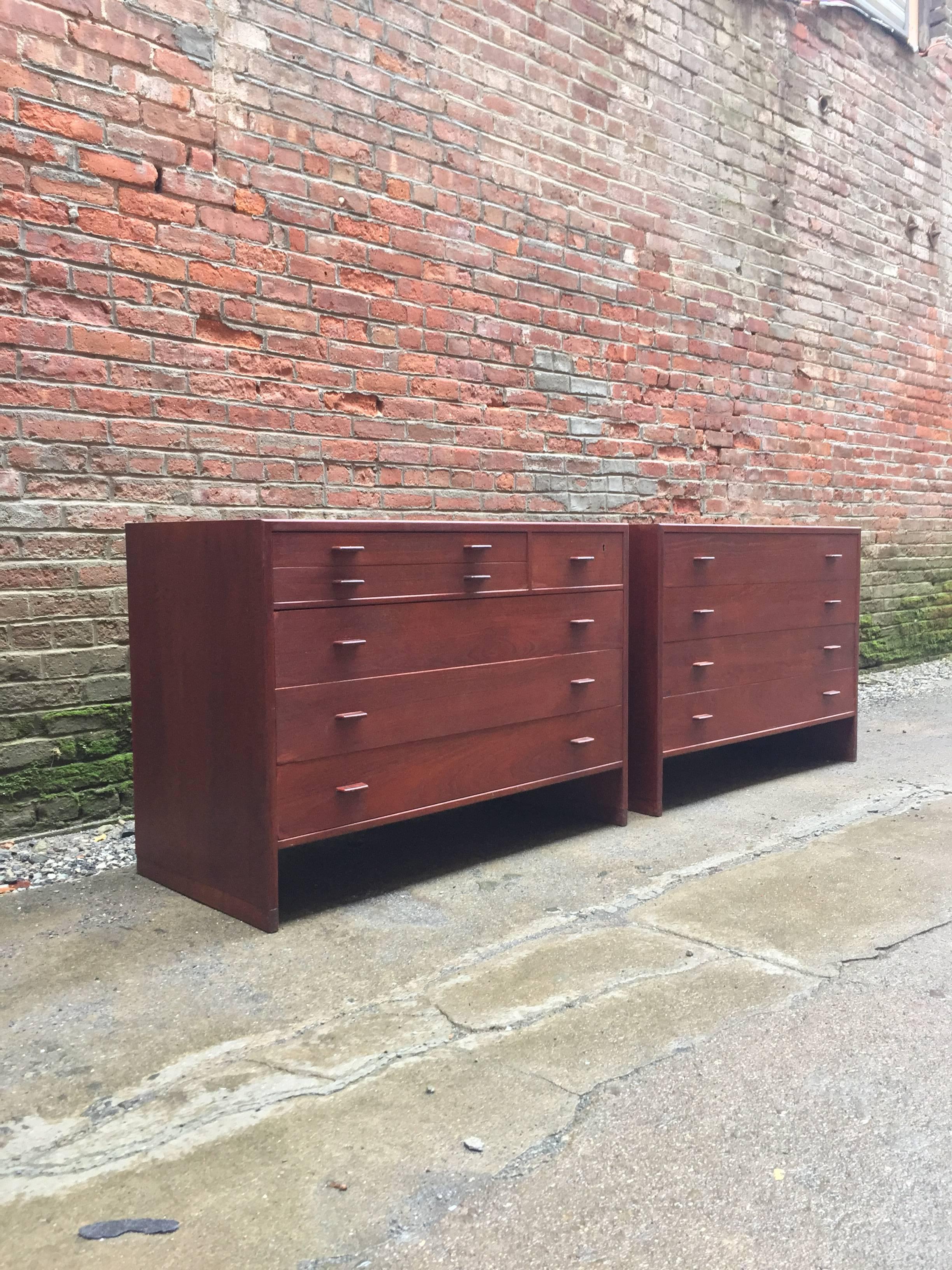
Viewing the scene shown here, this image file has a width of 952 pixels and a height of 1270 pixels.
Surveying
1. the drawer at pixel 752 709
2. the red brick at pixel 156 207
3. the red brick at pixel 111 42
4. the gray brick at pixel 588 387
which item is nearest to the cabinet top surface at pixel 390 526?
the drawer at pixel 752 709

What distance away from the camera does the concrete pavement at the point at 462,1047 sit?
4.18 ft

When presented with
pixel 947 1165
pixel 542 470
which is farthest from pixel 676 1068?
pixel 542 470

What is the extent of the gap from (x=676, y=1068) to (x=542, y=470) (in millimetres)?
2888

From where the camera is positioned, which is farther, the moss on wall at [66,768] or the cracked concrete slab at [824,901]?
the moss on wall at [66,768]

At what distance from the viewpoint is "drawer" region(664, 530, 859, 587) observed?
126 inches

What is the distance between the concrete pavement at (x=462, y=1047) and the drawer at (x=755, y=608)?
0.70 m

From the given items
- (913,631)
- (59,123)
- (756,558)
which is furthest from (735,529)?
(913,631)

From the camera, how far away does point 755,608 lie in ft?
11.4

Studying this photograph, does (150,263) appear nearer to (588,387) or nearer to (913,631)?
(588,387)

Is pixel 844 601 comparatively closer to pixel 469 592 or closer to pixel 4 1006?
pixel 469 592

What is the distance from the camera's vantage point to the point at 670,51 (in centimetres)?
468

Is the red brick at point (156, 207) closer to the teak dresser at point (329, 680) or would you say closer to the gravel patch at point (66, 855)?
the teak dresser at point (329, 680)

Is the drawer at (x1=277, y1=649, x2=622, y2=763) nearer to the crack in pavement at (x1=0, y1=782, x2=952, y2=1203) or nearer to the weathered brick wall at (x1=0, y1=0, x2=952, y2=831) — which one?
the crack in pavement at (x1=0, y1=782, x2=952, y2=1203)

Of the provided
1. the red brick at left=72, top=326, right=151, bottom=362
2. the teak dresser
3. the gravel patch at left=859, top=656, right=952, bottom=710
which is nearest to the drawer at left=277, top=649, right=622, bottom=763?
the teak dresser
